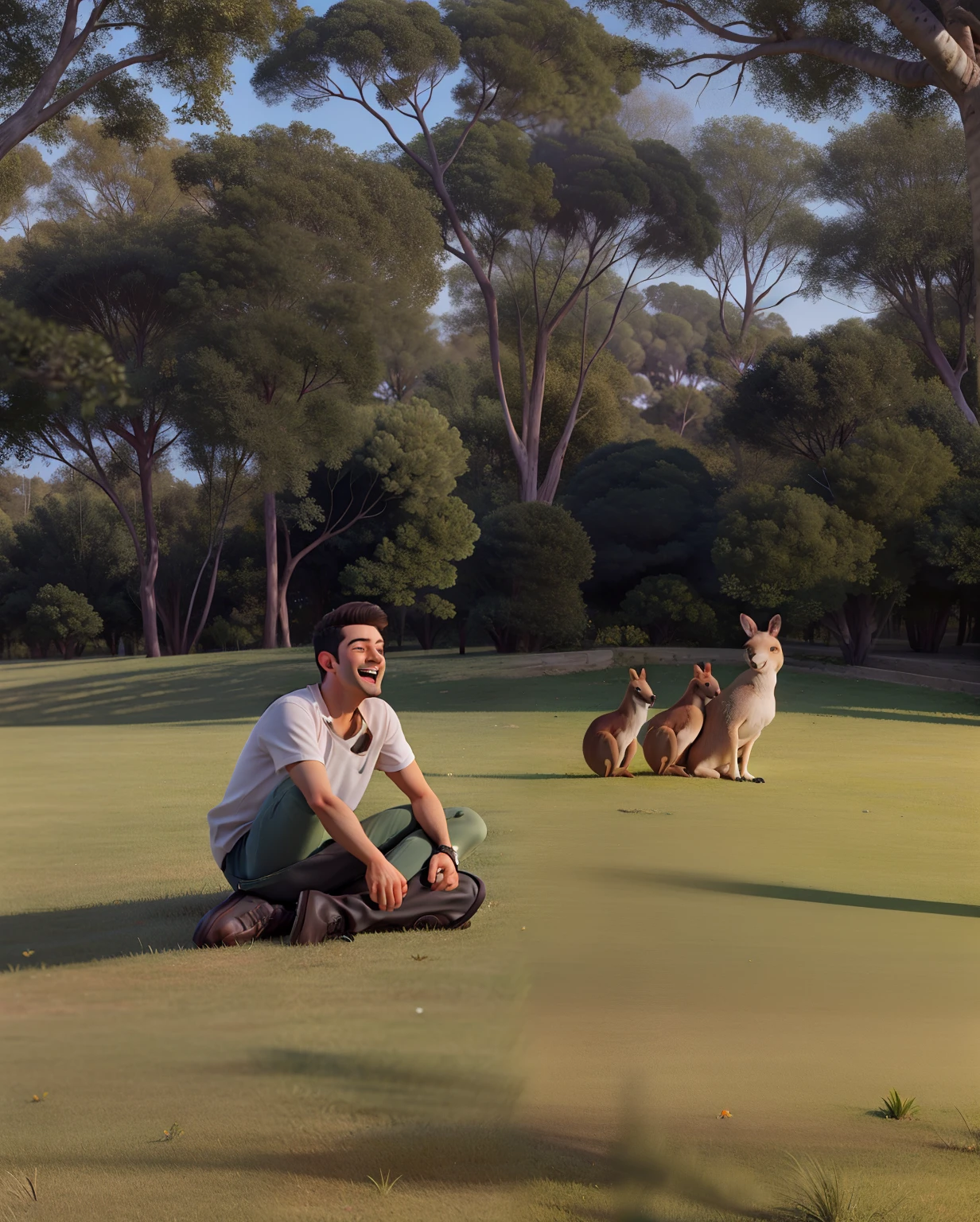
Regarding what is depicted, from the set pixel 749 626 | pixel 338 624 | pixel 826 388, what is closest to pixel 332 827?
pixel 338 624

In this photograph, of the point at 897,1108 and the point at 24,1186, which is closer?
the point at 24,1186

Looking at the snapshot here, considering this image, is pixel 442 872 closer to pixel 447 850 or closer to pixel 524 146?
pixel 447 850

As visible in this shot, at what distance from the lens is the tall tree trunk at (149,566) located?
19.8 meters

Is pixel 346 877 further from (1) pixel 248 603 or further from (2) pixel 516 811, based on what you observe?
(1) pixel 248 603

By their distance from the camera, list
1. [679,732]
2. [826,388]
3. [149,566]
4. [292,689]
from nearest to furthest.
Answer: [679,732], [292,689], [149,566], [826,388]

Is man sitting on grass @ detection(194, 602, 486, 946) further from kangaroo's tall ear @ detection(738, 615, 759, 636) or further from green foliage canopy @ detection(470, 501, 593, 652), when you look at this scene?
green foliage canopy @ detection(470, 501, 593, 652)

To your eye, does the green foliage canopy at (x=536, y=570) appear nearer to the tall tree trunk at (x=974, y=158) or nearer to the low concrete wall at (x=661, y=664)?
the low concrete wall at (x=661, y=664)

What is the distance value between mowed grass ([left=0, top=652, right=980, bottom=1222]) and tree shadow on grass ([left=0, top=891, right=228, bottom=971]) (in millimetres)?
16

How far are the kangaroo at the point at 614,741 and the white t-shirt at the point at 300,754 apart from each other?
4.45 metres

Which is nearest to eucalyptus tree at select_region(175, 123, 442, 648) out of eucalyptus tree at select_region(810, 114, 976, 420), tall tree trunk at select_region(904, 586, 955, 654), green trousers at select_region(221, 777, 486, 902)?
eucalyptus tree at select_region(810, 114, 976, 420)

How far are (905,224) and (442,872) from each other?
2099 centimetres

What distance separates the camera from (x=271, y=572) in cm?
1920

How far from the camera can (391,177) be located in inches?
741

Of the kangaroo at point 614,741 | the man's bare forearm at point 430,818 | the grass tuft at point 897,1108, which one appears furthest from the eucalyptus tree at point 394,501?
the grass tuft at point 897,1108
